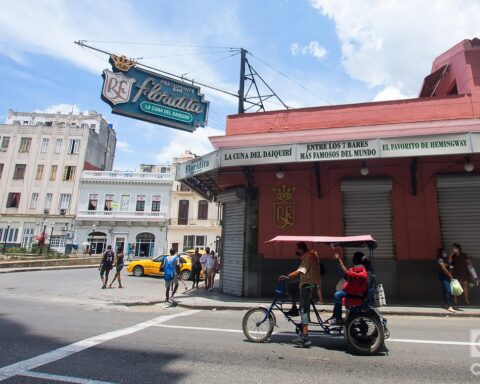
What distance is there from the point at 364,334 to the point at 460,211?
786 centimetres

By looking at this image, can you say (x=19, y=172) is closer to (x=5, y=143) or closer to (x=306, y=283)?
(x=5, y=143)

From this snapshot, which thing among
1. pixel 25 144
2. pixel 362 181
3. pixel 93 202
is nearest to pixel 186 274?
pixel 362 181

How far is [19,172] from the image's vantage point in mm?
47188

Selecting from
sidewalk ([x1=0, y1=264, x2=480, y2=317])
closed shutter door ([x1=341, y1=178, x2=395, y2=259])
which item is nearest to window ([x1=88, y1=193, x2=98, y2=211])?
sidewalk ([x1=0, y1=264, x2=480, y2=317])

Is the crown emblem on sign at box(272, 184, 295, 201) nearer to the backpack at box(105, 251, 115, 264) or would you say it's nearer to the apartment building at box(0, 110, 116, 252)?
the backpack at box(105, 251, 115, 264)

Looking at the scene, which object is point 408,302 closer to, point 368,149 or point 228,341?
point 368,149

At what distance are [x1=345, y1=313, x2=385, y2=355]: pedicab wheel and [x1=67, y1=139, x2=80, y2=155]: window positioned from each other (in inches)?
1935

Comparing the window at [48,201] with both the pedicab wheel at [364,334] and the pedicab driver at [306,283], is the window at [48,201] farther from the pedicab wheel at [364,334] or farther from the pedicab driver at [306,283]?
the pedicab wheel at [364,334]

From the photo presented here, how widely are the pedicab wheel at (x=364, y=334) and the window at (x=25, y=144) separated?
52.4 m

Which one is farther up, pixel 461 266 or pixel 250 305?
pixel 461 266

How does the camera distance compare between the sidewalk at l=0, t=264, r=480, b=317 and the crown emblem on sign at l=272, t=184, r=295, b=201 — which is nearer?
the sidewalk at l=0, t=264, r=480, b=317

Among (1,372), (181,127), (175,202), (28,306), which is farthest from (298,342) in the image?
(175,202)

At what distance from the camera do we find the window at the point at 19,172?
154 ft

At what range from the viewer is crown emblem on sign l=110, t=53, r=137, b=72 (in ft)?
40.9
